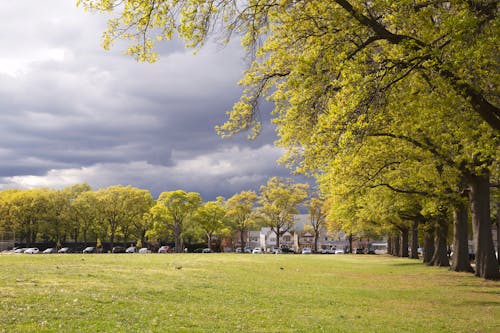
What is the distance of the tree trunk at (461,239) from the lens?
3691 cm

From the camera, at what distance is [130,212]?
11406cm

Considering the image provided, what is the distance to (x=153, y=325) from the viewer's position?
473 inches

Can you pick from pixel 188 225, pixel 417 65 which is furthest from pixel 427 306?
pixel 188 225

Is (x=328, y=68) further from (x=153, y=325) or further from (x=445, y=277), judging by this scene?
(x=445, y=277)

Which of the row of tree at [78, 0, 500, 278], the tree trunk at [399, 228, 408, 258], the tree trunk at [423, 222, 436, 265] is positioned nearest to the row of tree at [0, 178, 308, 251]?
the tree trunk at [399, 228, 408, 258]

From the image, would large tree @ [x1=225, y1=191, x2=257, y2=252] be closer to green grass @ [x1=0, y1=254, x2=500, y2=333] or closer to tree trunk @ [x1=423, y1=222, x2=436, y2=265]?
tree trunk @ [x1=423, y1=222, x2=436, y2=265]

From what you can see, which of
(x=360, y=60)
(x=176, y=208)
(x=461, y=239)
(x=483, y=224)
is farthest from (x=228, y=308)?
(x=176, y=208)

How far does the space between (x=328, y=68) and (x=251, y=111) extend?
424cm

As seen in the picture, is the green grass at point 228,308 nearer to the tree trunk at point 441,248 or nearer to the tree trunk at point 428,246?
the tree trunk at point 441,248

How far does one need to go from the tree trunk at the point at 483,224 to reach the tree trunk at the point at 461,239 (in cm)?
572

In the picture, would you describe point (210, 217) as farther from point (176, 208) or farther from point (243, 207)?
point (243, 207)

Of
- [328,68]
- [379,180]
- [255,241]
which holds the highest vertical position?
[328,68]

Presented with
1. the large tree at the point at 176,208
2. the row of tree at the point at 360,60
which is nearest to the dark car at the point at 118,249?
the large tree at the point at 176,208

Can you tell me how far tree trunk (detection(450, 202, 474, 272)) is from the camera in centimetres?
3691
